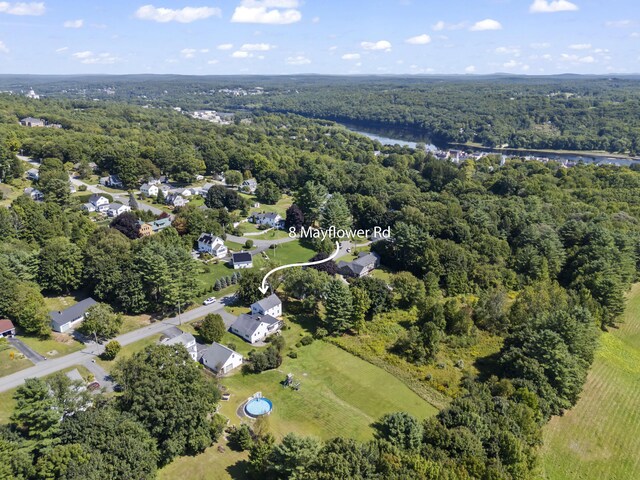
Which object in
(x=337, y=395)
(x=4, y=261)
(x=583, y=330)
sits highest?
(x=4, y=261)

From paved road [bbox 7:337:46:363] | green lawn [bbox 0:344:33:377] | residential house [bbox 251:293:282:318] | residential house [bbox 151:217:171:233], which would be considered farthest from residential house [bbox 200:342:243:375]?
residential house [bbox 151:217:171:233]

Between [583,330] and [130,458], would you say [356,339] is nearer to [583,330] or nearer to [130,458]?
[583,330]

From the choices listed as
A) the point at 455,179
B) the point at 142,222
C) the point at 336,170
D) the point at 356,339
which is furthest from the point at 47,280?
the point at 455,179

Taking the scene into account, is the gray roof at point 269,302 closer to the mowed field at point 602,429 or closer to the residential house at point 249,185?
the mowed field at point 602,429

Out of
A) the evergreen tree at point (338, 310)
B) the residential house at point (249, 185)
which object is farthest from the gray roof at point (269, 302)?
the residential house at point (249, 185)

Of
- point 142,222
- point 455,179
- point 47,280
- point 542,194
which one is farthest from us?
point 455,179

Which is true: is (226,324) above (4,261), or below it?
below

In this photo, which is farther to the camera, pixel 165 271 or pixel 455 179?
pixel 455 179
